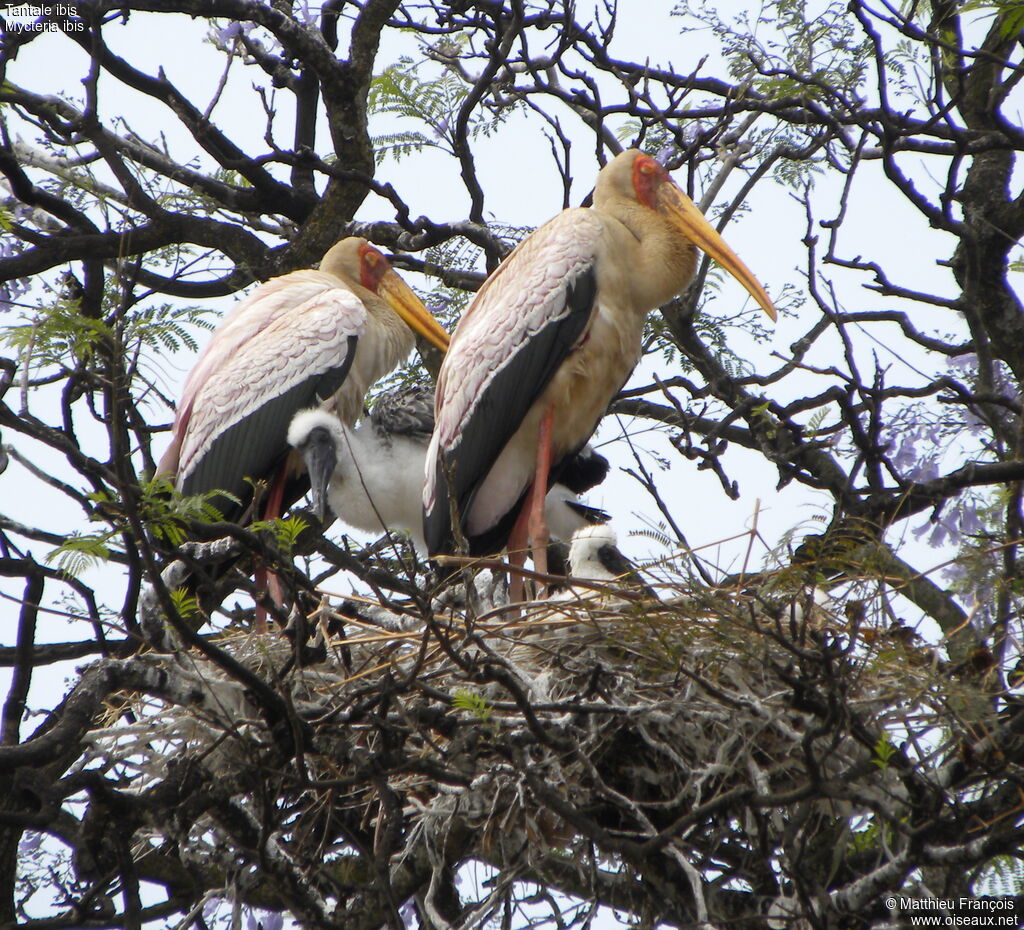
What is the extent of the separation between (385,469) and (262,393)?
24.2 inches

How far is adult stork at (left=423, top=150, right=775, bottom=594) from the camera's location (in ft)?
15.5

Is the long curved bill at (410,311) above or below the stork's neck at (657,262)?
above

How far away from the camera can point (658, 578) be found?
11.8 feet

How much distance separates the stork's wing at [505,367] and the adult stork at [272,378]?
77 centimetres

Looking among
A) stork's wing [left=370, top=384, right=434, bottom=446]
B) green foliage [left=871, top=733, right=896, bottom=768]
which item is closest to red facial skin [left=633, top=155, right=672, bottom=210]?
stork's wing [left=370, top=384, right=434, bottom=446]

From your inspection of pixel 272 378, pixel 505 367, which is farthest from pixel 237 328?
pixel 505 367

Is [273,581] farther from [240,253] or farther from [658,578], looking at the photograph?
[658,578]

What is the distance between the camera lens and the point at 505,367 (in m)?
4.73

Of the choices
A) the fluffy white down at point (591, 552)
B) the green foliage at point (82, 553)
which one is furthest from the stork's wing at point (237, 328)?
the green foliage at point (82, 553)

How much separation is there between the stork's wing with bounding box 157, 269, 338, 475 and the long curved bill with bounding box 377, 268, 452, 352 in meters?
0.42

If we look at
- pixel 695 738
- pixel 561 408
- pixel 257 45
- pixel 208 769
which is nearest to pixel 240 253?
pixel 257 45

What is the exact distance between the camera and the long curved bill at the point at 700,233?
499 cm

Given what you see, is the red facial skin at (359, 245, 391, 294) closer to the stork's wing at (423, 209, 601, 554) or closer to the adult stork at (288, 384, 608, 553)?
the adult stork at (288, 384, 608, 553)

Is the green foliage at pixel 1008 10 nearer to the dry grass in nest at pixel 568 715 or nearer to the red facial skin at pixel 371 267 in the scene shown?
the dry grass in nest at pixel 568 715
